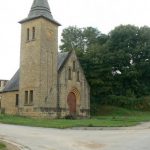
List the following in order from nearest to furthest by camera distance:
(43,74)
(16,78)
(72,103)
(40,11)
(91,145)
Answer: (91,145) → (43,74) → (40,11) → (72,103) → (16,78)

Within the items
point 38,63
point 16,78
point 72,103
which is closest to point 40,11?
point 38,63

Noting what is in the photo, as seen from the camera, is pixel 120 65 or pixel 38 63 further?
pixel 120 65

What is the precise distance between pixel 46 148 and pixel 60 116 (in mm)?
25094

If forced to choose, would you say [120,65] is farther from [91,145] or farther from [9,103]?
[91,145]

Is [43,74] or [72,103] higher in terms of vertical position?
[43,74]

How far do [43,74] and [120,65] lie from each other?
21.1 metres

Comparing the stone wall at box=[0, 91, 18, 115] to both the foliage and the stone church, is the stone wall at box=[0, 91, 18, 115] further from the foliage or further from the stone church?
the foliage

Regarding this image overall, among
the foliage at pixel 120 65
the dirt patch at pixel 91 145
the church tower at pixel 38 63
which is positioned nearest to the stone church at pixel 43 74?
the church tower at pixel 38 63

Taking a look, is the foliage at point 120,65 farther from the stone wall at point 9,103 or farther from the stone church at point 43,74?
the stone wall at point 9,103

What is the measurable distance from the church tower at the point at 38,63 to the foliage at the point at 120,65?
11.8 m

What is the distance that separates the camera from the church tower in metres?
38.6

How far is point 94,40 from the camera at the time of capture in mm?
66438

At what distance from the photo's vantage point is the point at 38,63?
38.8 metres

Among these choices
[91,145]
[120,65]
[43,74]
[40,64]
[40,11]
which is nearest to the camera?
[91,145]
